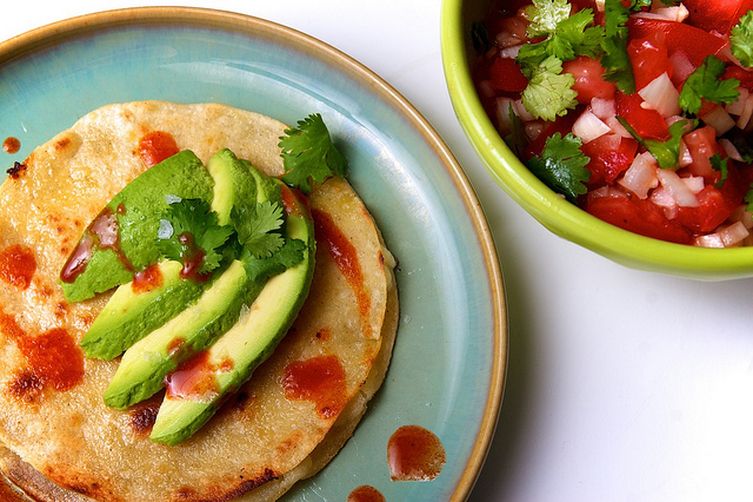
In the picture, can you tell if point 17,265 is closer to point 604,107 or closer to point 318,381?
point 318,381

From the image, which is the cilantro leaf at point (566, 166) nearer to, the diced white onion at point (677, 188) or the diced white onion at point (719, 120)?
the diced white onion at point (677, 188)

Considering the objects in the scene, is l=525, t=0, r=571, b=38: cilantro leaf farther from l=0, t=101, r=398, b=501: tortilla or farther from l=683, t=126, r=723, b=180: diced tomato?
l=0, t=101, r=398, b=501: tortilla

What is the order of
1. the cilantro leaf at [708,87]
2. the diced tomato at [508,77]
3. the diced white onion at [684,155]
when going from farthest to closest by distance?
the diced tomato at [508,77]
the diced white onion at [684,155]
the cilantro leaf at [708,87]

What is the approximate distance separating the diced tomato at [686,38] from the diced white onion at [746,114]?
0.13 metres

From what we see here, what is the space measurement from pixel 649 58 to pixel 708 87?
0.15 metres

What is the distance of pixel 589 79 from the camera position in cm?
197

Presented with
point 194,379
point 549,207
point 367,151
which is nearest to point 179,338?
point 194,379

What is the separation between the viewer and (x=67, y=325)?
235 cm

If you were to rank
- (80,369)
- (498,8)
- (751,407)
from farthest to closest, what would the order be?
(751,407) → (80,369) → (498,8)

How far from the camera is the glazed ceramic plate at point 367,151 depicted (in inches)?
92.4

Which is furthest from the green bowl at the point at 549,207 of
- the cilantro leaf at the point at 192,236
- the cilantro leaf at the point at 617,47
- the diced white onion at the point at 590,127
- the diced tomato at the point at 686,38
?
the cilantro leaf at the point at 192,236

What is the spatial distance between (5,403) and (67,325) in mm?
261

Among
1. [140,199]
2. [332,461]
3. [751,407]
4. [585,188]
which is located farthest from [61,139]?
[751,407]

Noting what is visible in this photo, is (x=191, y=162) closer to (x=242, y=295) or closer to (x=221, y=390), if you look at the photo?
(x=242, y=295)
